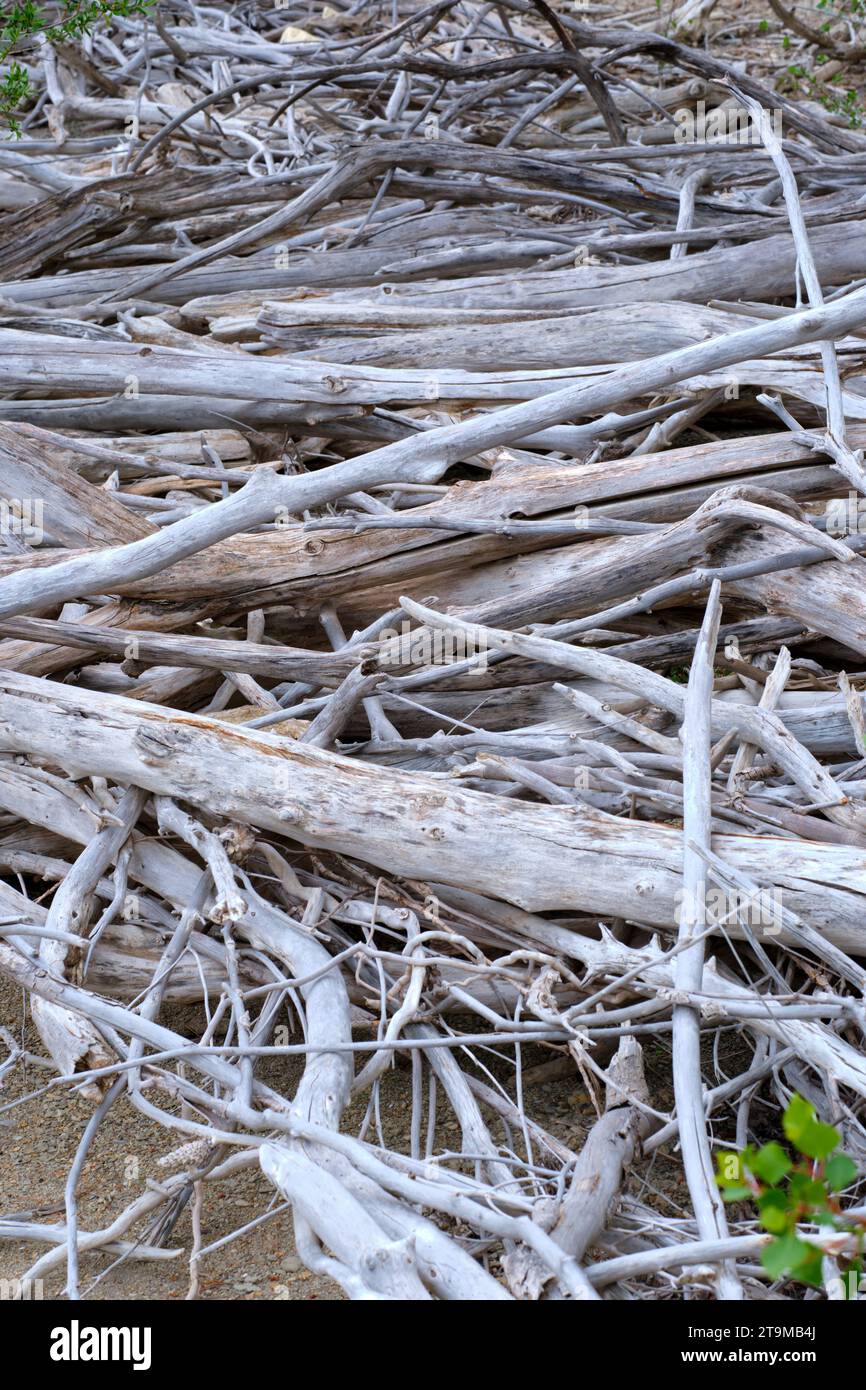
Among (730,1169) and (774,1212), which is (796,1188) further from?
(730,1169)

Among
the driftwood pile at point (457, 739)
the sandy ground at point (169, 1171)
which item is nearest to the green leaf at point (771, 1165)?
the driftwood pile at point (457, 739)

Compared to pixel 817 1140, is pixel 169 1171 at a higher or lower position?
lower

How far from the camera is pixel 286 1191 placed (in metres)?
2.10

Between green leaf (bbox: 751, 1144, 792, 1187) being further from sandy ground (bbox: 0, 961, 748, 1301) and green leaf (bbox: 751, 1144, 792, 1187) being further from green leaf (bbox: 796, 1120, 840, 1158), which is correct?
sandy ground (bbox: 0, 961, 748, 1301)

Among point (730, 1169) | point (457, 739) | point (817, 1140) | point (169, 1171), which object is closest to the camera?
point (817, 1140)

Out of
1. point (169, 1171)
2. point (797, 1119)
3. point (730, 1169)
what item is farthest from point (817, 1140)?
point (169, 1171)

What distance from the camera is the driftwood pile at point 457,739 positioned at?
230cm

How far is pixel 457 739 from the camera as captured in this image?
122 inches

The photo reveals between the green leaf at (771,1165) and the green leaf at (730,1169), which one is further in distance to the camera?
the green leaf at (730,1169)

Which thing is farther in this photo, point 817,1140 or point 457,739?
point 457,739

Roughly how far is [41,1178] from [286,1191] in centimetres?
93

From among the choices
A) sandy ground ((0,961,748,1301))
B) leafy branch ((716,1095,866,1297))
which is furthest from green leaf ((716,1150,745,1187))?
sandy ground ((0,961,748,1301))

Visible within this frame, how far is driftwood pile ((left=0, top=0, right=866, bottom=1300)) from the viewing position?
2303 mm

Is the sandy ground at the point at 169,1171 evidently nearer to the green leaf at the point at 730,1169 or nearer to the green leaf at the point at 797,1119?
the green leaf at the point at 730,1169
